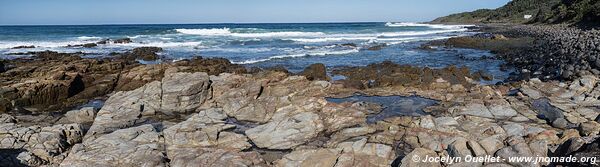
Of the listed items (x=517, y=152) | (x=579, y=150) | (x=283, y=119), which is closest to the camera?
(x=579, y=150)

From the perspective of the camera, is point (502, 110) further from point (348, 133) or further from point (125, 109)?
point (125, 109)

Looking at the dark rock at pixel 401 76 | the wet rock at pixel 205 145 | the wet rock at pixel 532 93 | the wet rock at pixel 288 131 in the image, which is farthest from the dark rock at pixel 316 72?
the wet rock at pixel 532 93

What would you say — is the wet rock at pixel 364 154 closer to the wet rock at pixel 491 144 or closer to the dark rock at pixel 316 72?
the wet rock at pixel 491 144

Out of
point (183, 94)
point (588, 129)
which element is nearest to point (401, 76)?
point (183, 94)

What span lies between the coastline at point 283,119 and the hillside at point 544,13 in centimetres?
3628

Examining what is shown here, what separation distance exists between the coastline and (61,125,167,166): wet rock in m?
0.02

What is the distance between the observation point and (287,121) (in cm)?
1037

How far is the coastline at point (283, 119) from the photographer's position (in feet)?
27.6

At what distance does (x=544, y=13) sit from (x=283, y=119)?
2805 inches

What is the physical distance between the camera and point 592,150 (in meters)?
5.86

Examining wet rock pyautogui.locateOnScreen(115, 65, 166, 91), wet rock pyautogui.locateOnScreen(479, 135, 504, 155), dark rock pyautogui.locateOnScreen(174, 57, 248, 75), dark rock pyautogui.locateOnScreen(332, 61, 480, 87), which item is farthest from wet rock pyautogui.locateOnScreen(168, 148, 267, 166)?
dark rock pyautogui.locateOnScreen(174, 57, 248, 75)

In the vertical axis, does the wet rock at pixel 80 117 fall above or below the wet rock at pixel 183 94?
below

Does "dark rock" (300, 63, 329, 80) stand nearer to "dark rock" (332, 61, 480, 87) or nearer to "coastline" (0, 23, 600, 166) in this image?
"coastline" (0, 23, 600, 166)

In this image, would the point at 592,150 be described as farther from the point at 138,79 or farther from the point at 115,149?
the point at 138,79
